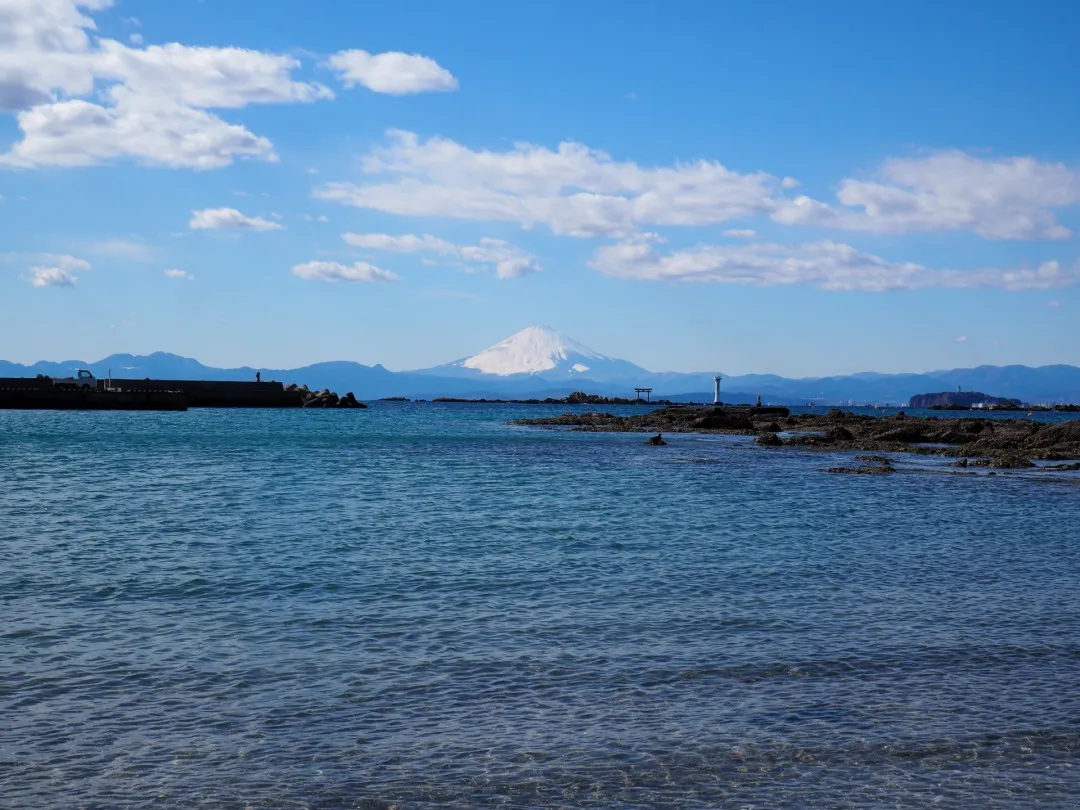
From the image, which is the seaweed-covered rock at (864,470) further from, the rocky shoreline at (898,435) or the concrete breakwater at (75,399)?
the concrete breakwater at (75,399)

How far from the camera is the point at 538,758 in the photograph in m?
9.59

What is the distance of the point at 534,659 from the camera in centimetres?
1309

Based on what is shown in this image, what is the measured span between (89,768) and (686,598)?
35.4ft

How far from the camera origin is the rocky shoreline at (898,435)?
59.2 m

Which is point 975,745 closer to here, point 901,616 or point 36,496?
point 901,616

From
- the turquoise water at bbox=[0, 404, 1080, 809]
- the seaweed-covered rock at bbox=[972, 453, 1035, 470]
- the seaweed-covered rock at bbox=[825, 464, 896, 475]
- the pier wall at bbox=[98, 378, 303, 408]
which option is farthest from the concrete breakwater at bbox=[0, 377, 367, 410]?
the seaweed-covered rock at bbox=[972, 453, 1035, 470]

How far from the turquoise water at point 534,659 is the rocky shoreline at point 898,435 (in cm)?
2941

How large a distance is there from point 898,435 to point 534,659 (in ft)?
235

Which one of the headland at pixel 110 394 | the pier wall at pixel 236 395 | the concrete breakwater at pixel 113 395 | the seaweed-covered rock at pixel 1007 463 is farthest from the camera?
the pier wall at pixel 236 395

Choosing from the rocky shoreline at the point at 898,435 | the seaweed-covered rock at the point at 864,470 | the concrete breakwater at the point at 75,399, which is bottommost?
the seaweed-covered rock at the point at 864,470

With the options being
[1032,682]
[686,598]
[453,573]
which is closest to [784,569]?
[686,598]

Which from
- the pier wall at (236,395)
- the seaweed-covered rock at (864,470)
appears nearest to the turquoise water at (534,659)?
the seaweed-covered rock at (864,470)

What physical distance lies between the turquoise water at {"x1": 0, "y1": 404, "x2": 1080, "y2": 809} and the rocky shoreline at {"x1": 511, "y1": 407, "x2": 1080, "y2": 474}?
29.4 m

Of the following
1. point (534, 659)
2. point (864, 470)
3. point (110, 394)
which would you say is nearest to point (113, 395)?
point (110, 394)
